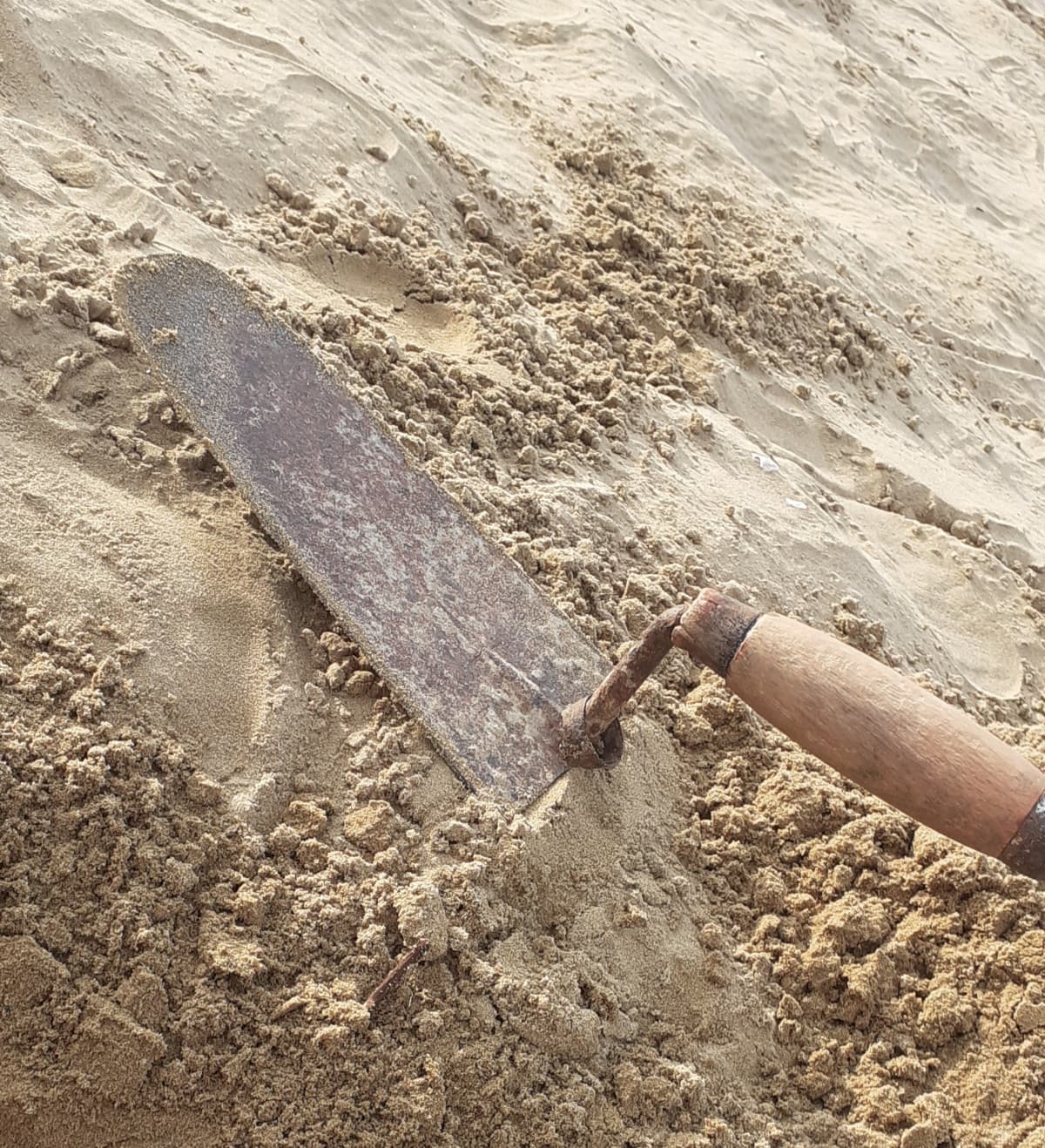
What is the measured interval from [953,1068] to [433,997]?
80cm

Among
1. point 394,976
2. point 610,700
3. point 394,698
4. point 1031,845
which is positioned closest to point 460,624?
point 394,698

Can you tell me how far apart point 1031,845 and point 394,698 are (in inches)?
38.2

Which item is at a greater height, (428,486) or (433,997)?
(428,486)

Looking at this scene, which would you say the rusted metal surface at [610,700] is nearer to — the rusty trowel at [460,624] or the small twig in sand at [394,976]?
the rusty trowel at [460,624]

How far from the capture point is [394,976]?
5.24 ft

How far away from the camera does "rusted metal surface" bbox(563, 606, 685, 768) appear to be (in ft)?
5.61

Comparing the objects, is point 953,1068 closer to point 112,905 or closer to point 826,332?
point 112,905

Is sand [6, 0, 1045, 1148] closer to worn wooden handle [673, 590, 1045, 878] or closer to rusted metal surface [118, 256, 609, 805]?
rusted metal surface [118, 256, 609, 805]

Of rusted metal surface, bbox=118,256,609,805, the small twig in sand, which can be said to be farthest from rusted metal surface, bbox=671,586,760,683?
the small twig in sand

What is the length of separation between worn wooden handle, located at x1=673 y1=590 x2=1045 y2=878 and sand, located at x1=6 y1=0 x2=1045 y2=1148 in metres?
0.39

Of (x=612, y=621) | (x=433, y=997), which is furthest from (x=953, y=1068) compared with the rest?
(x=612, y=621)

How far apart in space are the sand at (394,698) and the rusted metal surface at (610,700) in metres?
0.07

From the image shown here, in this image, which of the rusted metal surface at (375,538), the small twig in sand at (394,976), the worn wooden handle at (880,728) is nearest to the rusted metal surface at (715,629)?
the worn wooden handle at (880,728)

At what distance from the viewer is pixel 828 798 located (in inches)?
78.8
